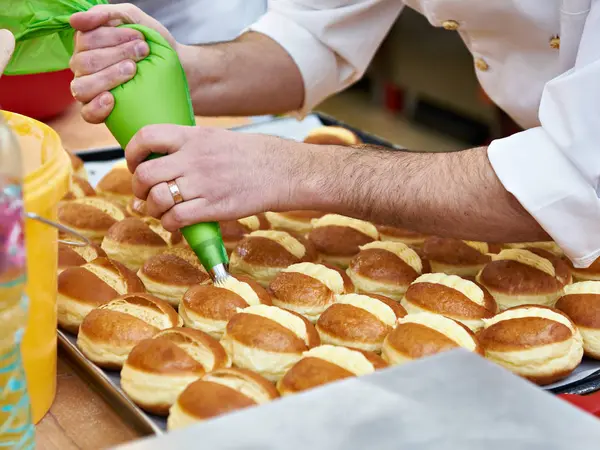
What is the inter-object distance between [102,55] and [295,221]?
620 mm

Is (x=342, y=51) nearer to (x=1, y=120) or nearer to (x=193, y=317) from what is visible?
(x=193, y=317)

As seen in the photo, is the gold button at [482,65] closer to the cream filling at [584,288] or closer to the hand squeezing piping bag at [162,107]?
the cream filling at [584,288]

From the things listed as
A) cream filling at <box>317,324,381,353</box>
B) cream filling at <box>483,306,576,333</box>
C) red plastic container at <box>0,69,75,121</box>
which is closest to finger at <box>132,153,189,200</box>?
cream filling at <box>317,324,381,353</box>

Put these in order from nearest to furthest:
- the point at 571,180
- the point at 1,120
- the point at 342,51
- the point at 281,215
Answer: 1. the point at 1,120
2. the point at 571,180
3. the point at 281,215
4. the point at 342,51

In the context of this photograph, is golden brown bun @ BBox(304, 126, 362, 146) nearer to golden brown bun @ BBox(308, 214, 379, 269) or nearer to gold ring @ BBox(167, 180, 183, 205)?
golden brown bun @ BBox(308, 214, 379, 269)

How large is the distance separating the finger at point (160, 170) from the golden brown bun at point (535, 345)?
0.63 m

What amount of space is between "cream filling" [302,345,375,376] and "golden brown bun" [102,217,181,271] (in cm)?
61

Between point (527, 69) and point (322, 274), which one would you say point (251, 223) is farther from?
point (527, 69)

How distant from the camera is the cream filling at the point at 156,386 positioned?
130cm

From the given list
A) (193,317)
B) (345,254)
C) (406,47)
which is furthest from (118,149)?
(406,47)

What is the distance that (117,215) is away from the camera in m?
2.00

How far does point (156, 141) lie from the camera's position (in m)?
1.61

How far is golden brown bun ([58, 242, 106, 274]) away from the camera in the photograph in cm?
173

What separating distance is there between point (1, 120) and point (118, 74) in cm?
77
